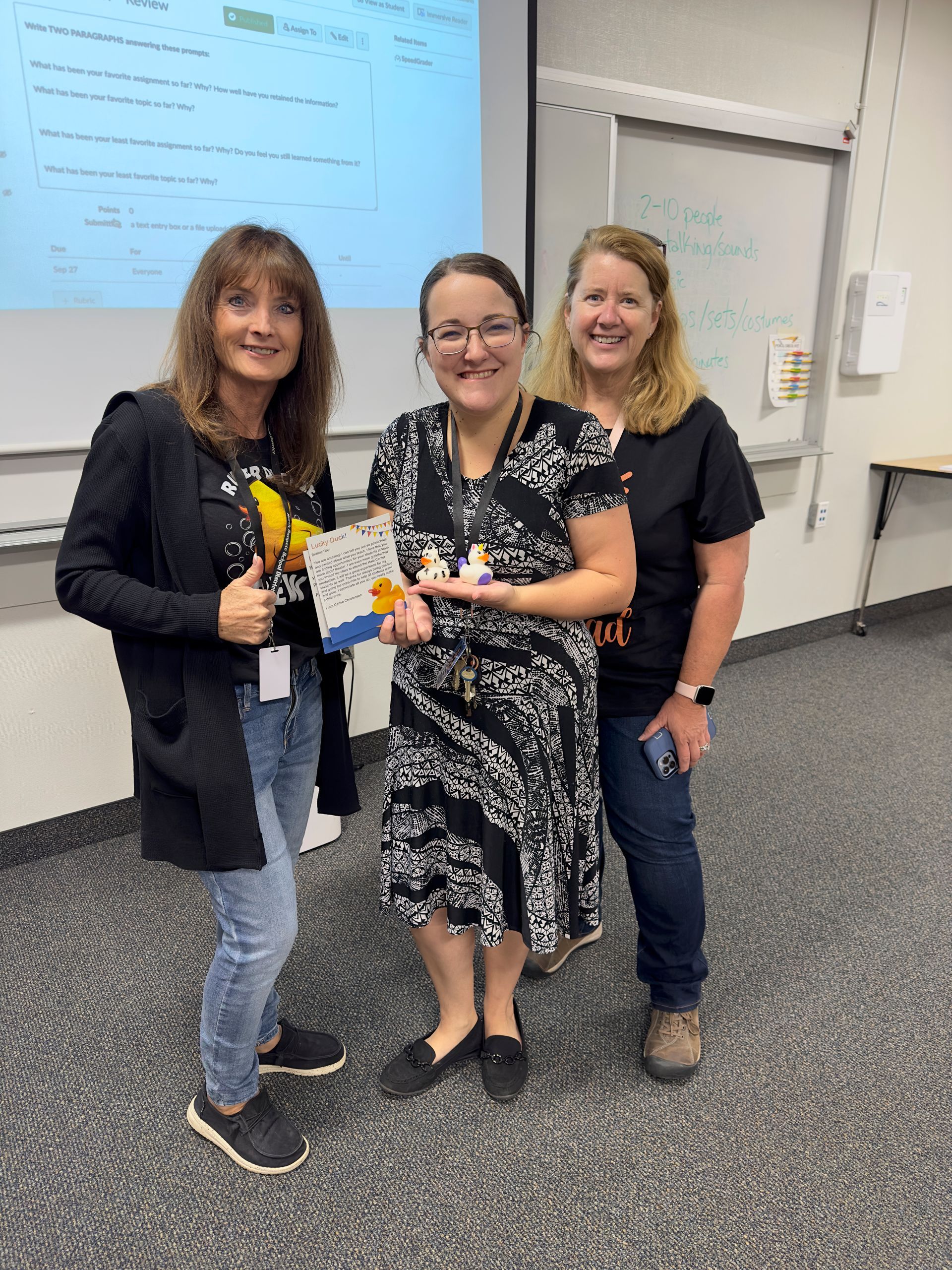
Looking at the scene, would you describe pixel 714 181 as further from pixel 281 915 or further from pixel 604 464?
pixel 281 915

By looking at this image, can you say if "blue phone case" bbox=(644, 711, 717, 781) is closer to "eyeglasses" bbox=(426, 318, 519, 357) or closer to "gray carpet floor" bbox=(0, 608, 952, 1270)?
"gray carpet floor" bbox=(0, 608, 952, 1270)

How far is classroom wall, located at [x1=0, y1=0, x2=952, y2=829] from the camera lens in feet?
7.09

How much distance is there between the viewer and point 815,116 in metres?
3.13

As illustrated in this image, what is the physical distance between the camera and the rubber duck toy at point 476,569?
3.73 ft

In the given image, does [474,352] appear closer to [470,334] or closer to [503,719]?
[470,334]

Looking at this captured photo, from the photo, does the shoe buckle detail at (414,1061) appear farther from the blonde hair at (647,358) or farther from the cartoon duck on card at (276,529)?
the blonde hair at (647,358)

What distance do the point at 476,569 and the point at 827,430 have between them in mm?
3066

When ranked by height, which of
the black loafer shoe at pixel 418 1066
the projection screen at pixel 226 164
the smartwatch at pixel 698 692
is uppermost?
the projection screen at pixel 226 164

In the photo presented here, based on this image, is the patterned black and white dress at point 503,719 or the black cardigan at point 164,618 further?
the patterned black and white dress at point 503,719

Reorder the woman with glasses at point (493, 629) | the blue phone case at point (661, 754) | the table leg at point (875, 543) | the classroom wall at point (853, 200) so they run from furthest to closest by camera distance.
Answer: the table leg at point (875, 543) < the classroom wall at point (853, 200) < the blue phone case at point (661, 754) < the woman with glasses at point (493, 629)

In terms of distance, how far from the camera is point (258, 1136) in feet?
4.39

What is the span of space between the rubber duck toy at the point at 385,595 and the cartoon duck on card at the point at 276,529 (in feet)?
0.40

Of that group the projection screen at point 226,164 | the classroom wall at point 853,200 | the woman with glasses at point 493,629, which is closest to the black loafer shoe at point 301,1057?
the woman with glasses at point 493,629

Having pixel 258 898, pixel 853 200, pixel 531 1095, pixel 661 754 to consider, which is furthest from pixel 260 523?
pixel 853 200
